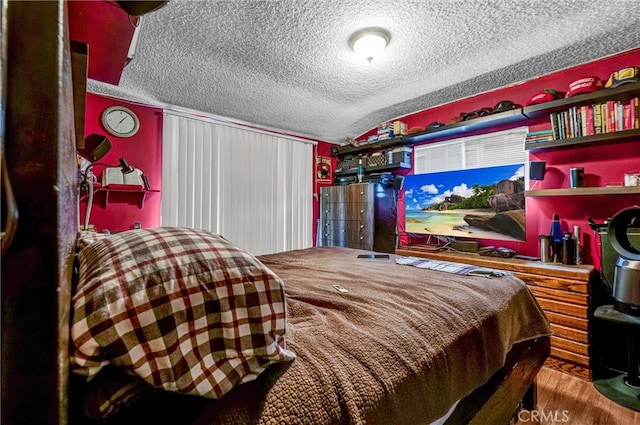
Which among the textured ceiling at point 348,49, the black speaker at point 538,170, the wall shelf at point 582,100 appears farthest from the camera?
the black speaker at point 538,170

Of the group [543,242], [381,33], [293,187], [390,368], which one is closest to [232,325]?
[390,368]

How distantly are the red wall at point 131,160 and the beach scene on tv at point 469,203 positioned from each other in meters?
2.96

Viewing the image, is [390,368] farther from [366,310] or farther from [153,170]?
[153,170]

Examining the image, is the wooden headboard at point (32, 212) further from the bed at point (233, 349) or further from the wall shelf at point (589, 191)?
the wall shelf at point (589, 191)

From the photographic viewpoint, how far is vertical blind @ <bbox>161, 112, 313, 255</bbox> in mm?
3350

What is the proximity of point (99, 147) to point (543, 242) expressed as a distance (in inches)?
139

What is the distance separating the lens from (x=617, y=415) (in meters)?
1.68

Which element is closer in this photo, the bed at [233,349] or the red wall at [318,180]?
the bed at [233,349]

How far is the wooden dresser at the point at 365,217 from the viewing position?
12.2ft

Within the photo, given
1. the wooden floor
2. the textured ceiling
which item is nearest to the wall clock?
the textured ceiling

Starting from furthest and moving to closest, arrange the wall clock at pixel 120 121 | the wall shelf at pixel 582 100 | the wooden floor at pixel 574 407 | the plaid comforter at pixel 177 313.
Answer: the wall clock at pixel 120 121 → the wall shelf at pixel 582 100 → the wooden floor at pixel 574 407 → the plaid comforter at pixel 177 313

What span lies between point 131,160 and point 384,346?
3333 mm

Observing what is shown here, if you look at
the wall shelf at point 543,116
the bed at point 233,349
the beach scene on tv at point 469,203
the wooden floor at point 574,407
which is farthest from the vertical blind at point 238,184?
the wooden floor at point 574,407

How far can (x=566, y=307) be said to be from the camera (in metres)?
2.12
